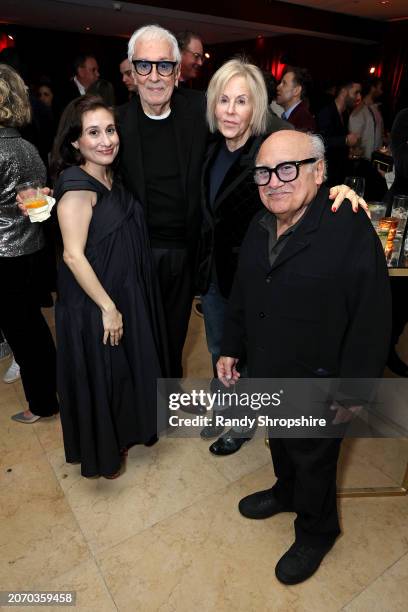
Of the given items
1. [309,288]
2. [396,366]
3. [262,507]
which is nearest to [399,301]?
[396,366]

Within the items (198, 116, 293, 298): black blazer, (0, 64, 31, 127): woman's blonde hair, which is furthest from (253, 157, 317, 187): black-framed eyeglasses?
(0, 64, 31, 127): woman's blonde hair

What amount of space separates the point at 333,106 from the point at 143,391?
379 cm

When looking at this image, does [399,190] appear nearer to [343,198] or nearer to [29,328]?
[343,198]

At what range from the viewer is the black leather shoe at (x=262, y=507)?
1.76 metres

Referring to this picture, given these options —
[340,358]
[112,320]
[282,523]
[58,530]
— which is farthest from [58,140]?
[282,523]

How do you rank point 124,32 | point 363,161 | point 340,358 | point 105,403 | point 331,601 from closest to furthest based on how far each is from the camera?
point 340,358, point 331,601, point 105,403, point 363,161, point 124,32

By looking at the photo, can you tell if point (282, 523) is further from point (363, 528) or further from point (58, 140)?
point (58, 140)

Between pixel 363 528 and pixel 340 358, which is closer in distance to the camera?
pixel 340 358

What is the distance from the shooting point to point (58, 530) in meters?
1.71

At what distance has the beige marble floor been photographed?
4.90 ft

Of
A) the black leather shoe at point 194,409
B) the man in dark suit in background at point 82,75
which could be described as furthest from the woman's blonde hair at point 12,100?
the man in dark suit in background at point 82,75

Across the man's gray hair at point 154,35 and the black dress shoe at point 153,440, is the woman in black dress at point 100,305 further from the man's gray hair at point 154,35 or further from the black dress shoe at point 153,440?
the man's gray hair at point 154,35

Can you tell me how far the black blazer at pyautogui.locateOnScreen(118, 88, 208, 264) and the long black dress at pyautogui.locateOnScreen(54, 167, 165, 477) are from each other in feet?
0.40

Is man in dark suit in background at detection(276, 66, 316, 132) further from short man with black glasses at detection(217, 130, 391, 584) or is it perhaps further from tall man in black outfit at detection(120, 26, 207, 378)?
short man with black glasses at detection(217, 130, 391, 584)
